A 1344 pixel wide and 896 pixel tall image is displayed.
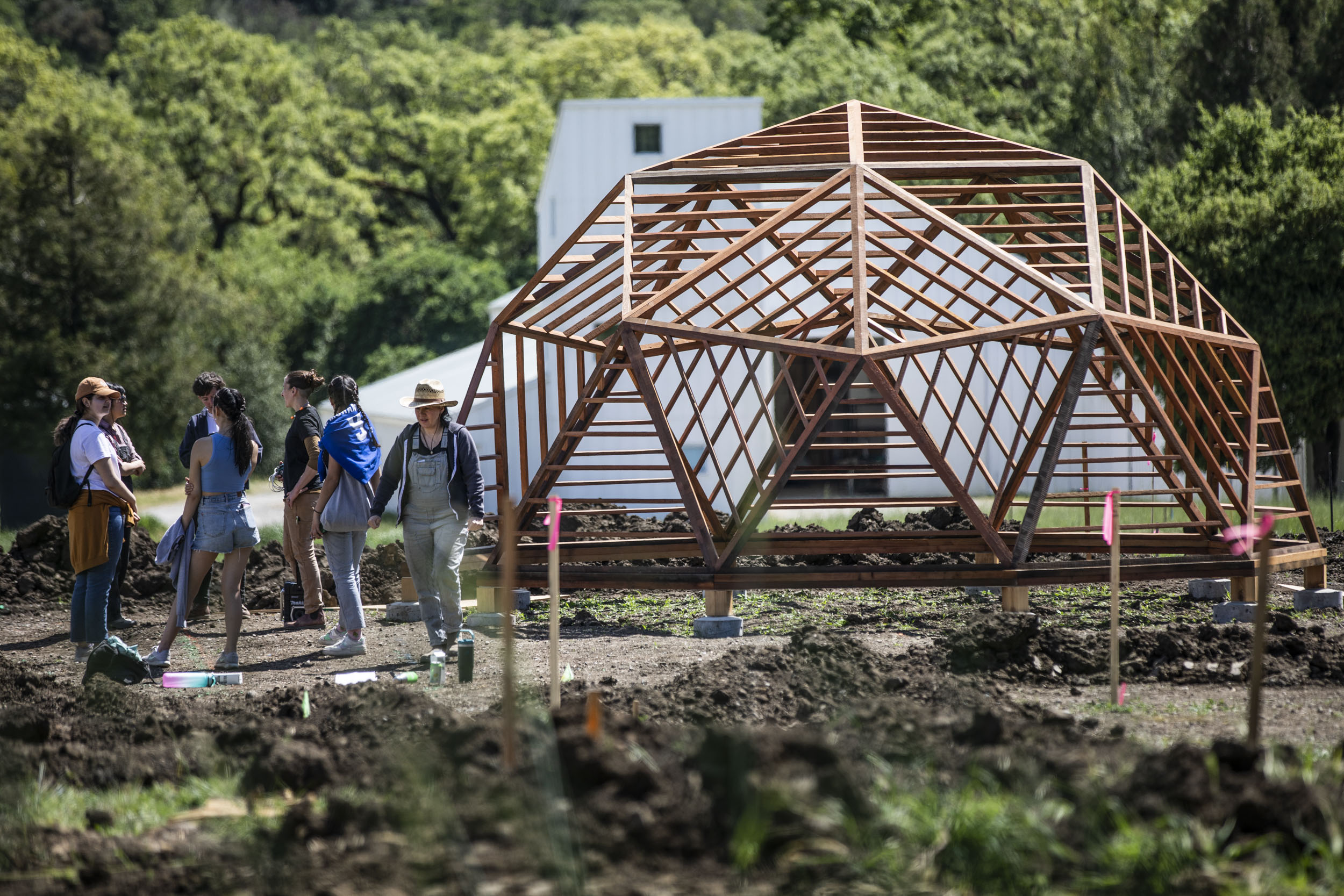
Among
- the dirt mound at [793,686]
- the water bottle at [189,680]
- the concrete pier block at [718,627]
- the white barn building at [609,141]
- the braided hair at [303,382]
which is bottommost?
the water bottle at [189,680]

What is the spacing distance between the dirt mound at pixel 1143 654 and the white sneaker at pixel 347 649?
3777mm

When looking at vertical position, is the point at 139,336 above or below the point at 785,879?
above

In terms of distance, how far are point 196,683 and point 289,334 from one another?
33.1m

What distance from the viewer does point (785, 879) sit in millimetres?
3645

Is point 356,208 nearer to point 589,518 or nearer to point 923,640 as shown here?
point 589,518

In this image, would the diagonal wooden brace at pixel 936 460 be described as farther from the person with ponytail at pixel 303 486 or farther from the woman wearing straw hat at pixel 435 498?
the person with ponytail at pixel 303 486

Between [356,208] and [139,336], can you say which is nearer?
[139,336]

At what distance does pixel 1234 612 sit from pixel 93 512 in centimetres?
788

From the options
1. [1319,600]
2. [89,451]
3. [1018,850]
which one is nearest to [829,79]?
[1319,600]

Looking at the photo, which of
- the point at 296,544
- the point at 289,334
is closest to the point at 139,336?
the point at 289,334

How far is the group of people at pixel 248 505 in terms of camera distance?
806 cm

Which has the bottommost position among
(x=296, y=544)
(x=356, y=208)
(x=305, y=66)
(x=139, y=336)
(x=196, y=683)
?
(x=196, y=683)

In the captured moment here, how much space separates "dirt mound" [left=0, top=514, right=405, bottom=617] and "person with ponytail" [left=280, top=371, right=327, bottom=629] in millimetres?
878

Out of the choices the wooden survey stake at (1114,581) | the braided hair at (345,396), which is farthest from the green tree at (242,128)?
the wooden survey stake at (1114,581)
